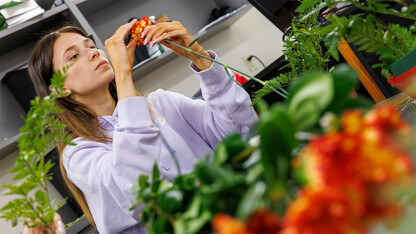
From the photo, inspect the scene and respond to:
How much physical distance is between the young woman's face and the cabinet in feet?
3.64

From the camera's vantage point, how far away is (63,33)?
152 cm

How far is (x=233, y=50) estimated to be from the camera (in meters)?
3.32

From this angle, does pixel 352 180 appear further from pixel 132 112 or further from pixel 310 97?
pixel 132 112

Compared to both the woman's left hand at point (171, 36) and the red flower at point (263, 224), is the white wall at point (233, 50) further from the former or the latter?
the red flower at point (263, 224)

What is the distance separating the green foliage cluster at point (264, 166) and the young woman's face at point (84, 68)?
106 centimetres

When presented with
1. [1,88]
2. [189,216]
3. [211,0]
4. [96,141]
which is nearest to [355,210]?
[189,216]

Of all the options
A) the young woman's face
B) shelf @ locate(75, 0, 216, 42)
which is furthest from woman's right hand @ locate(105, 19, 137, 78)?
shelf @ locate(75, 0, 216, 42)

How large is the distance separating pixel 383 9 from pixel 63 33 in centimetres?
129

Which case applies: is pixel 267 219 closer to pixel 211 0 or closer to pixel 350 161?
pixel 350 161

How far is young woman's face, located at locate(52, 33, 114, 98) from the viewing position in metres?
1.34

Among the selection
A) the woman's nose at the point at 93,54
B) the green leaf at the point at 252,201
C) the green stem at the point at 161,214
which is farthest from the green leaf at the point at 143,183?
the woman's nose at the point at 93,54

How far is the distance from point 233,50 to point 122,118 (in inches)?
93.1

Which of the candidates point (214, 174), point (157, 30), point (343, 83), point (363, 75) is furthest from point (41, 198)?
point (363, 75)

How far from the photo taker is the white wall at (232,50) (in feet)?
9.94
